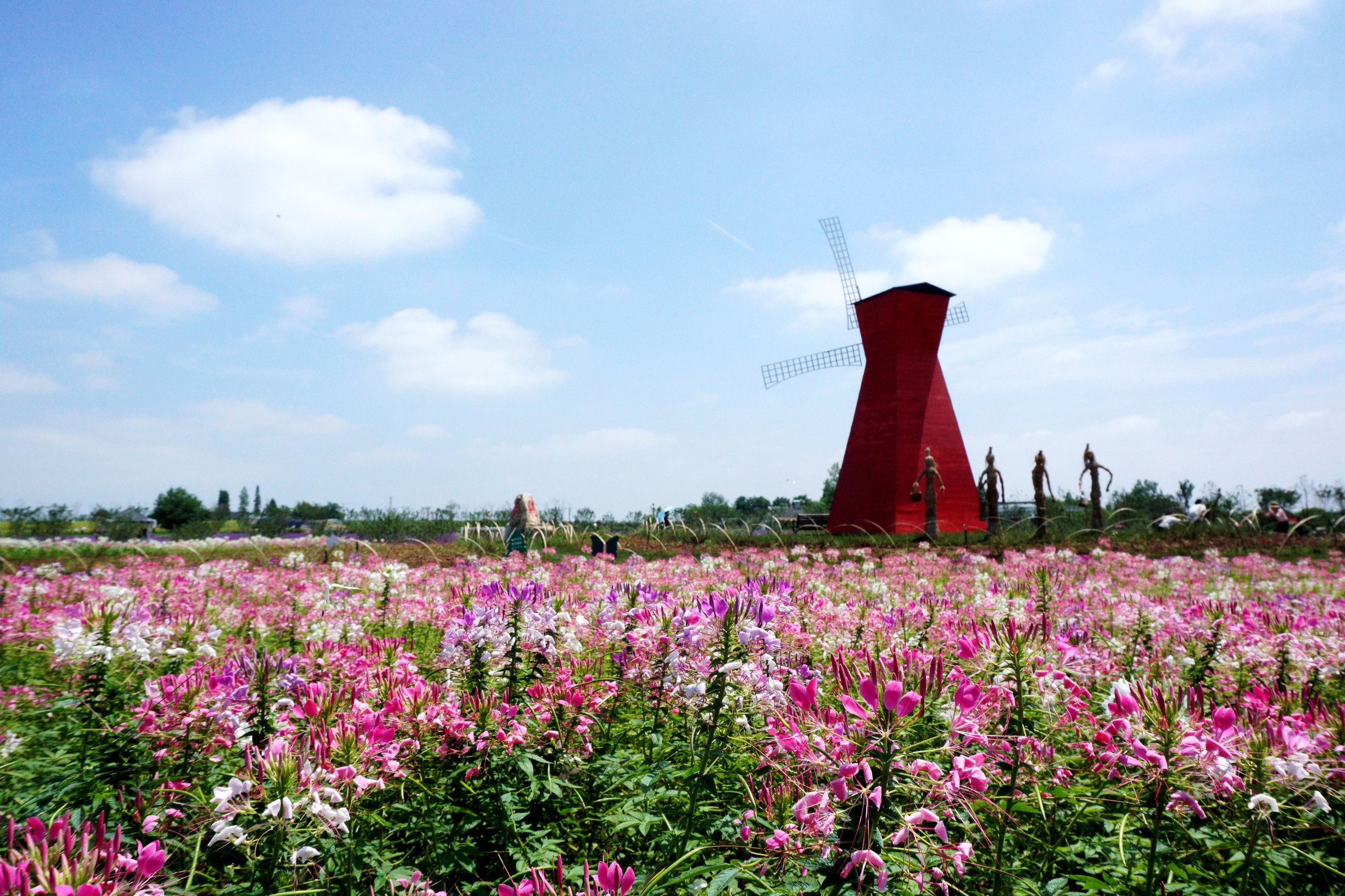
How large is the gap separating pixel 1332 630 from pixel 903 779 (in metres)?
4.08

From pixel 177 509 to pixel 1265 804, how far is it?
58.4m

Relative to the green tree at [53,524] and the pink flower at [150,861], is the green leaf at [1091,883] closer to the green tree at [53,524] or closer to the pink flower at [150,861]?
the pink flower at [150,861]

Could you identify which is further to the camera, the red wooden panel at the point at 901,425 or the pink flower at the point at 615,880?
the red wooden panel at the point at 901,425

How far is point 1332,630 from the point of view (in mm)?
3740

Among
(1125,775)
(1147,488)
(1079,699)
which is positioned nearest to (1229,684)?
(1079,699)

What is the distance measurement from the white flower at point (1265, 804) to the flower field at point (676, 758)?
3 cm

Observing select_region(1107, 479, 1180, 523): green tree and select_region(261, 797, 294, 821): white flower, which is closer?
select_region(261, 797, 294, 821): white flower

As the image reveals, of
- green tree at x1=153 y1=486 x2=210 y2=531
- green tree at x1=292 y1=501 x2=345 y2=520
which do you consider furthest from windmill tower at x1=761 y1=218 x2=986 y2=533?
green tree at x1=153 y1=486 x2=210 y2=531

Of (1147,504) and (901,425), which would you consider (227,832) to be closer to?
(901,425)

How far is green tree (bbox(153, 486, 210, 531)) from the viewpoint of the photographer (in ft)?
145

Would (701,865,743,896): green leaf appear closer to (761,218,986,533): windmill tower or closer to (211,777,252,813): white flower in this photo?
(211,777,252,813): white flower

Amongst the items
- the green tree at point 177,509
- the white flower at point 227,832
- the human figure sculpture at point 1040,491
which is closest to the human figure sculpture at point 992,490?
the human figure sculpture at point 1040,491

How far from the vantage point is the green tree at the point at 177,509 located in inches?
1737

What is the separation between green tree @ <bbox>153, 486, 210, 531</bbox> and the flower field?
50179mm
